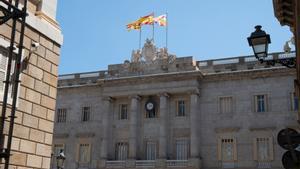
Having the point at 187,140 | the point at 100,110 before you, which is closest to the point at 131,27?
the point at 100,110

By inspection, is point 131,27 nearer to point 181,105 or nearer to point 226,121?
point 181,105

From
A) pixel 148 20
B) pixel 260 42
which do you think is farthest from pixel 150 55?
pixel 260 42

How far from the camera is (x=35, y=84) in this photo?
38.3 ft

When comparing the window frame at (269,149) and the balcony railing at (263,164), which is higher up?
the window frame at (269,149)

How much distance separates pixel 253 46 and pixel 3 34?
5.88 m

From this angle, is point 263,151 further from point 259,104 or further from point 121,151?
A: point 121,151

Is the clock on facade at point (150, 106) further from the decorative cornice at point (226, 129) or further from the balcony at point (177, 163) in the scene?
the decorative cornice at point (226, 129)

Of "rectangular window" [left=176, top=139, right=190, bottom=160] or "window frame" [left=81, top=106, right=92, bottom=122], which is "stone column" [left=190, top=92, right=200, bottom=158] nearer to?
"rectangular window" [left=176, top=139, right=190, bottom=160]

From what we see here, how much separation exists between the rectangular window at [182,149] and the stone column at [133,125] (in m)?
3.63

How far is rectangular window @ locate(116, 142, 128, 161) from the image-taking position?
38.2 m

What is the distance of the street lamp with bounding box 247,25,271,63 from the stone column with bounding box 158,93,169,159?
2693 cm

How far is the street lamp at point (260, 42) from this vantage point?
32.2ft

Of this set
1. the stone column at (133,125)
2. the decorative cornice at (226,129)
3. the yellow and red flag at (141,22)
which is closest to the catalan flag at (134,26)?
the yellow and red flag at (141,22)

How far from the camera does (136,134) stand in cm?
3781
